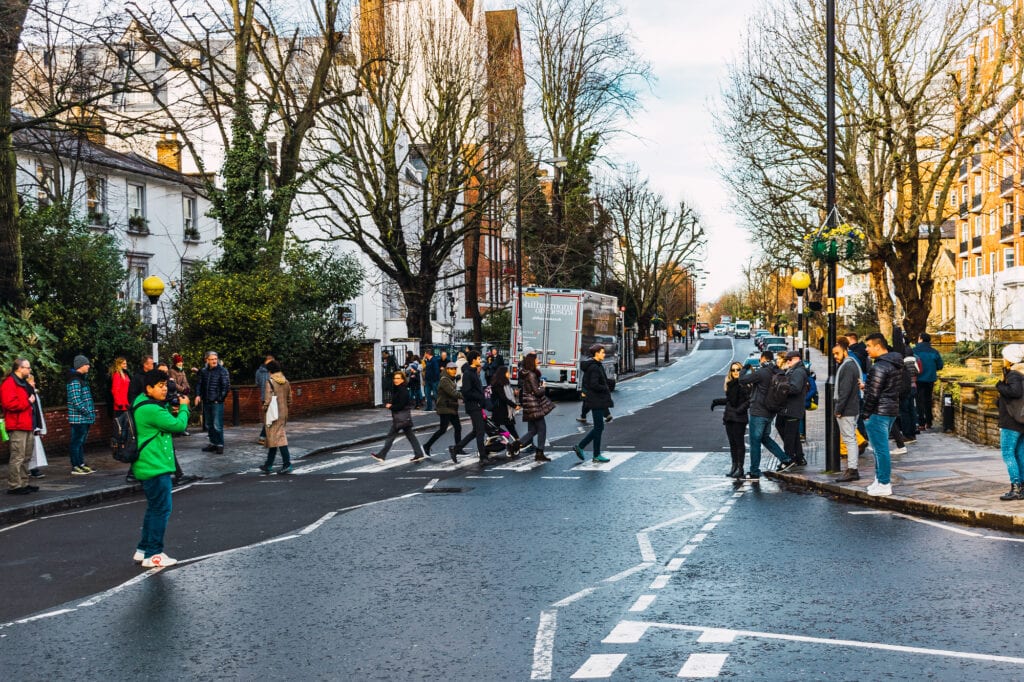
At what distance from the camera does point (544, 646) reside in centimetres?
632

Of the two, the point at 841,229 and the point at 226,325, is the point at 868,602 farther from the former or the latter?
the point at 226,325

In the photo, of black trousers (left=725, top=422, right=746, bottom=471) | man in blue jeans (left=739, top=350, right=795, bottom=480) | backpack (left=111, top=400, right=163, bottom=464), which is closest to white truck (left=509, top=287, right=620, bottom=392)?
black trousers (left=725, top=422, right=746, bottom=471)

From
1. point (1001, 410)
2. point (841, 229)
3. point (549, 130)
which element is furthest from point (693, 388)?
point (1001, 410)

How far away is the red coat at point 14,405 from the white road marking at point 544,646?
32.2 ft

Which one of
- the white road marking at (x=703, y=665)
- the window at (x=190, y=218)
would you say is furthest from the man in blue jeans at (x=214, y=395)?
the window at (x=190, y=218)

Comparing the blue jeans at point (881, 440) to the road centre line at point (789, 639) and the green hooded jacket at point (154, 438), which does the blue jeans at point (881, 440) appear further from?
the green hooded jacket at point (154, 438)

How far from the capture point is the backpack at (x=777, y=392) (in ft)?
47.2

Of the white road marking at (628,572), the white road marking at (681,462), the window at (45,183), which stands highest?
the window at (45,183)

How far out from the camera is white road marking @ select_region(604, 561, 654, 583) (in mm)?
8195

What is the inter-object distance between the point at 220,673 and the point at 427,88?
3022 cm

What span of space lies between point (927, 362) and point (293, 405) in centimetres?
1588

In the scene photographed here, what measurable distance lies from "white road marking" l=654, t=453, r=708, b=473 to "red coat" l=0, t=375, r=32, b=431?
9340 mm

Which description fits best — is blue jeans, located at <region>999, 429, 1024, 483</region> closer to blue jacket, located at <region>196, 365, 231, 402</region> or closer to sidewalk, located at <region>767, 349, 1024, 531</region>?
sidewalk, located at <region>767, 349, 1024, 531</region>

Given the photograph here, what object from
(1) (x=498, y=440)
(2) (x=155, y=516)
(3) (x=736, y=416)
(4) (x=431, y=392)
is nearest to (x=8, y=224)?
(1) (x=498, y=440)
